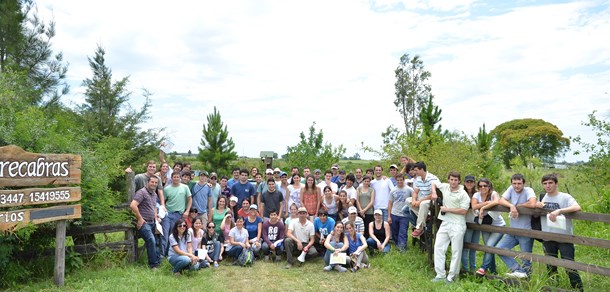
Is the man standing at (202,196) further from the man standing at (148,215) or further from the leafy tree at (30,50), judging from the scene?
the leafy tree at (30,50)

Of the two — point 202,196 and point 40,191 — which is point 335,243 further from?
point 40,191

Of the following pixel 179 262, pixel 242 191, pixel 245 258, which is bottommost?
pixel 245 258

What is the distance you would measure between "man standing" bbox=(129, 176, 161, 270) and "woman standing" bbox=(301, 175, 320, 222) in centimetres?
298

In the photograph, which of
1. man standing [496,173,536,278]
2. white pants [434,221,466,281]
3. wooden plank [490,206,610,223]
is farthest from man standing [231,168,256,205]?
man standing [496,173,536,278]

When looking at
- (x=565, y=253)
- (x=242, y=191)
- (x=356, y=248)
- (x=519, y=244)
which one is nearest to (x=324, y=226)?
(x=356, y=248)

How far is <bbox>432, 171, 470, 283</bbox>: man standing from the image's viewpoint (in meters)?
6.17

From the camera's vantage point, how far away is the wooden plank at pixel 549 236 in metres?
4.73

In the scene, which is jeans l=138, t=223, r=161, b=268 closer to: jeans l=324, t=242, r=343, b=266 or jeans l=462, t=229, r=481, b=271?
jeans l=324, t=242, r=343, b=266

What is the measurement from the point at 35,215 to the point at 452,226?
6.12 metres

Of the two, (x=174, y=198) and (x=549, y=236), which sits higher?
(x=174, y=198)

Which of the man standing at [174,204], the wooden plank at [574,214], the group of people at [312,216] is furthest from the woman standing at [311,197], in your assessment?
the wooden plank at [574,214]

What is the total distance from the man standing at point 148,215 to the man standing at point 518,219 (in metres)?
5.77

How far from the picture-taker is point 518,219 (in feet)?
18.8

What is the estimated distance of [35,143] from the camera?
6516 mm
